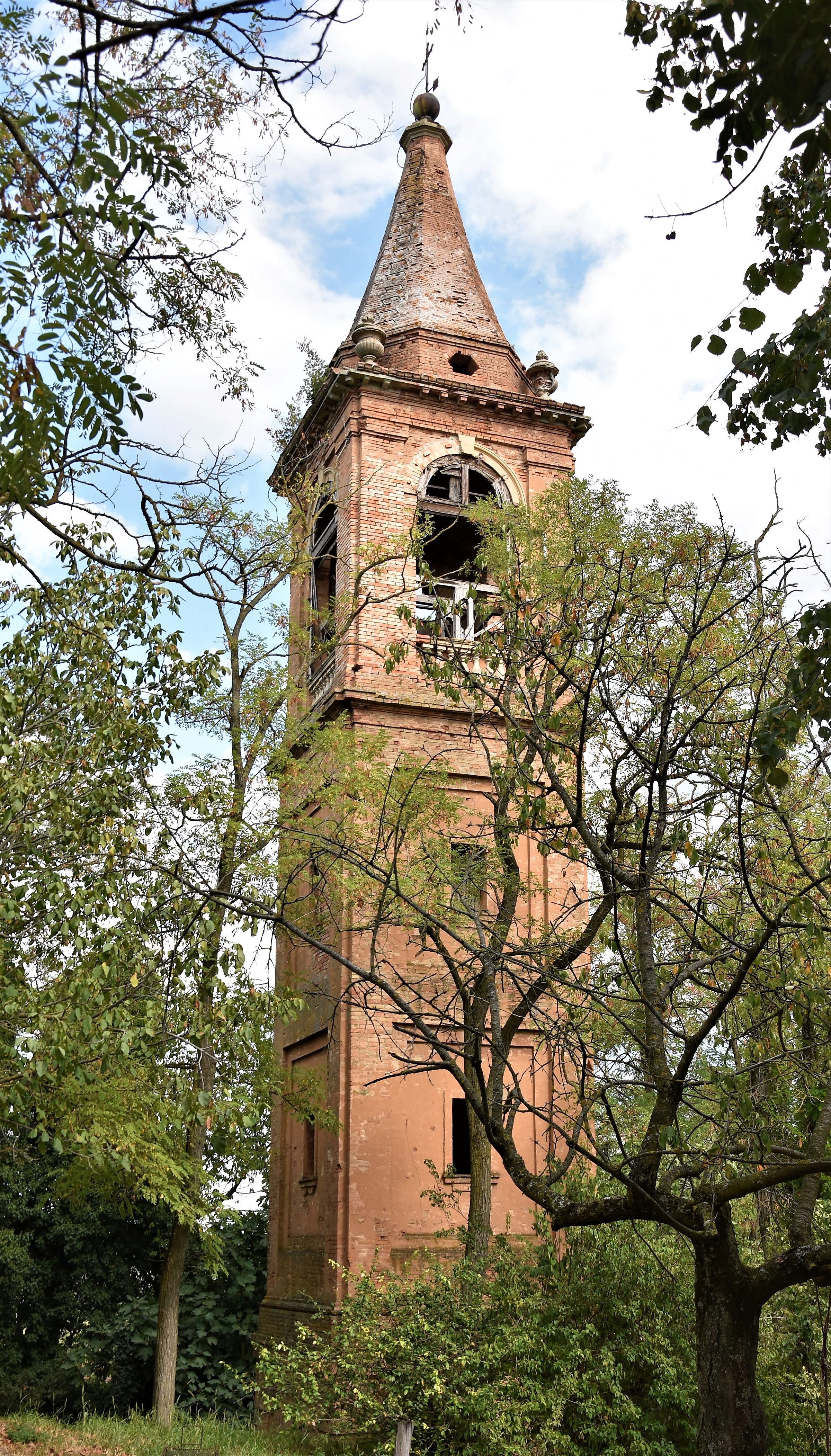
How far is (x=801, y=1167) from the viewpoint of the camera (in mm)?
6992

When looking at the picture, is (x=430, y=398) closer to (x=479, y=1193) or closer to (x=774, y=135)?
(x=479, y=1193)

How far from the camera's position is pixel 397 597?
17125 mm

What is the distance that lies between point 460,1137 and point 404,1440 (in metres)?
7.72

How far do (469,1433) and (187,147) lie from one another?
9602mm

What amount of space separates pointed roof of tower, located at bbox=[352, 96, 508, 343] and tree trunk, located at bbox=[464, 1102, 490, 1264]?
1306cm

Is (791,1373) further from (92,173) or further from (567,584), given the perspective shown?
(92,173)

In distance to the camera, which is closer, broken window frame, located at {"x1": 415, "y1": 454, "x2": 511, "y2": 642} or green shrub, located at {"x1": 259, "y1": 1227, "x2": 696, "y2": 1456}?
green shrub, located at {"x1": 259, "y1": 1227, "x2": 696, "y2": 1456}

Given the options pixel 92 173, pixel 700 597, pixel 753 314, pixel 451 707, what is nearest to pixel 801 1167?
pixel 753 314

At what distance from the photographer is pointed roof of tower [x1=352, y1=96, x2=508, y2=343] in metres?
20.9

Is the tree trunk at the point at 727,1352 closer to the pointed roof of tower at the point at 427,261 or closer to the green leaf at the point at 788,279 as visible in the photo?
the green leaf at the point at 788,279

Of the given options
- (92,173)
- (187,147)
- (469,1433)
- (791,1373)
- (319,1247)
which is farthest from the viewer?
(319,1247)

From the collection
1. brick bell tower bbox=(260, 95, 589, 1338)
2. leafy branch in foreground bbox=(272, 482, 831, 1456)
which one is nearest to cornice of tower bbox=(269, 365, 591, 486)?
brick bell tower bbox=(260, 95, 589, 1338)

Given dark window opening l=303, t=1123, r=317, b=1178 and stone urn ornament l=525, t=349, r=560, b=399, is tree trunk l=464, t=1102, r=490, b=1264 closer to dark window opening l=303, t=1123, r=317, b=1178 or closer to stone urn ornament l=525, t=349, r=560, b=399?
dark window opening l=303, t=1123, r=317, b=1178

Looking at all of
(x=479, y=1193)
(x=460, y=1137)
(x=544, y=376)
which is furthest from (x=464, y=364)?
(x=479, y=1193)
